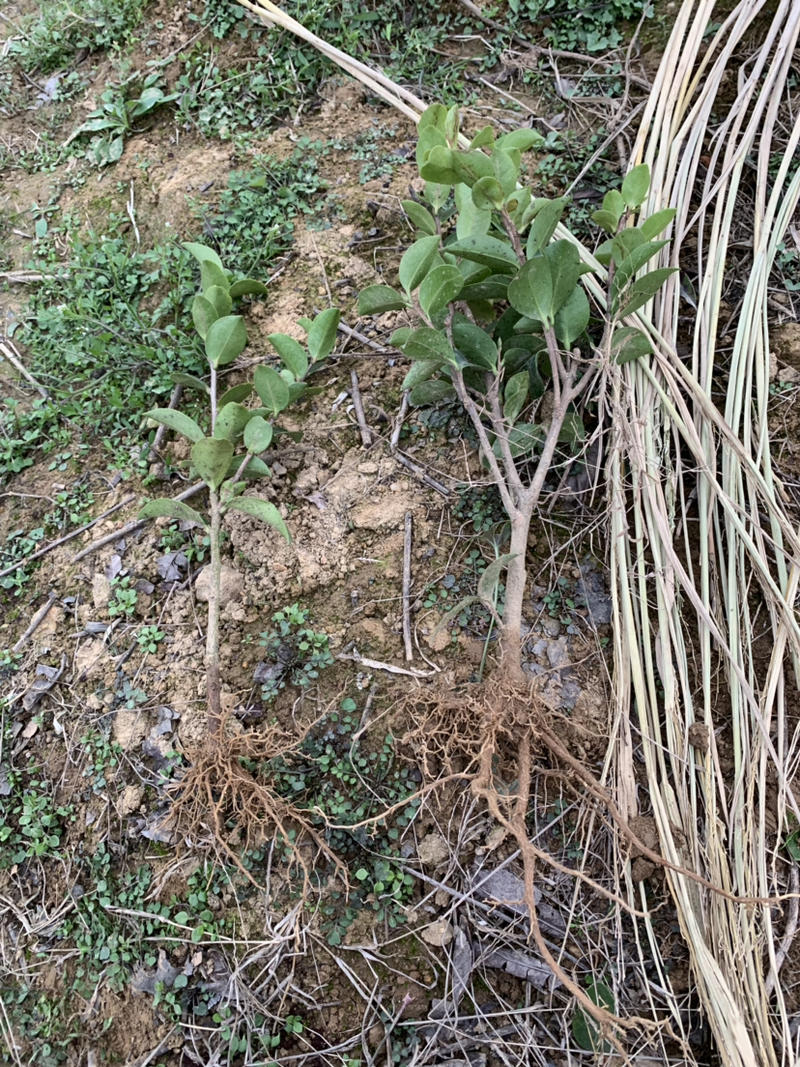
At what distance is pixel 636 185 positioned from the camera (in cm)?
151

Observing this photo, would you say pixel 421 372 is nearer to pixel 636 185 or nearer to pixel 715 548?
pixel 636 185

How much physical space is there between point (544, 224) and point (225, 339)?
2.32ft

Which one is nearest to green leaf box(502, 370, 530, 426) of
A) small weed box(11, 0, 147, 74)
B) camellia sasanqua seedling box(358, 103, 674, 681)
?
camellia sasanqua seedling box(358, 103, 674, 681)

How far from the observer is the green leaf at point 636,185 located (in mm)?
1504

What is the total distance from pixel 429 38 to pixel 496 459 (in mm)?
1318

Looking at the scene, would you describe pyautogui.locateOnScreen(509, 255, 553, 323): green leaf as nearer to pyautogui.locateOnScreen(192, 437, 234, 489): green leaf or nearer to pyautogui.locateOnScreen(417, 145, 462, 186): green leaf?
pyautogui.locateOnScreen(417, 145, 462, 186): green leaf

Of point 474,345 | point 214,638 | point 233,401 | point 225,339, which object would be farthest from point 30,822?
point 474,345

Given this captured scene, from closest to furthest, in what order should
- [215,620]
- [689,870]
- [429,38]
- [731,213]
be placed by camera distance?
[689,870] → [215,620] → [731,213] → [429,38]

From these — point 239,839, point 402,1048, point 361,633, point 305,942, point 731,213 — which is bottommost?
point 402,1048

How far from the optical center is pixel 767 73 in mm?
1858

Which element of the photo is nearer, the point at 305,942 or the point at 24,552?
the point at 305,942

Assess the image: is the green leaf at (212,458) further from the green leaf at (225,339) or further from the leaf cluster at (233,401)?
the green leaf at (225,339)

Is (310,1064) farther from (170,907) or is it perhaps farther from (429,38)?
(429,38)

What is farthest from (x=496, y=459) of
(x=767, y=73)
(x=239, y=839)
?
(x=767, y=73)
